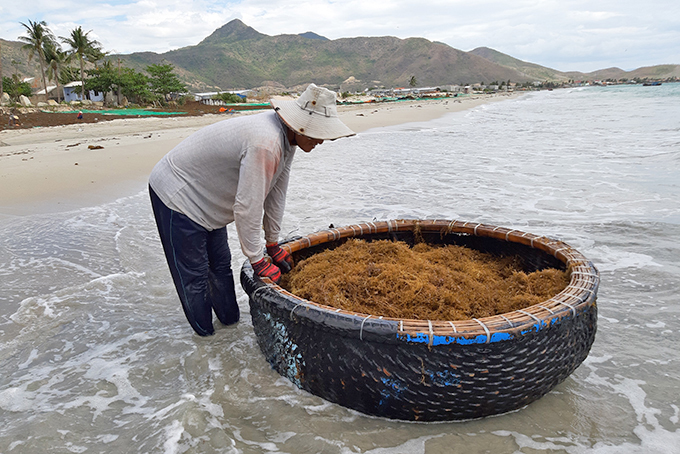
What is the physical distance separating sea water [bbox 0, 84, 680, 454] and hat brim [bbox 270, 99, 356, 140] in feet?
3.90

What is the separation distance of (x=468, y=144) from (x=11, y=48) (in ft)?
310

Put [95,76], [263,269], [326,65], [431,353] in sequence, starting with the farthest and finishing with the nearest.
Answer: [326,65], [95,76], [263,269], [431,353]

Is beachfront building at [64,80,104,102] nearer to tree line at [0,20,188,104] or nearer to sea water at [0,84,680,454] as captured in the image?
tree line at [0,20,188,104]

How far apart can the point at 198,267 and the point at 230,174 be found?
1.89 feet

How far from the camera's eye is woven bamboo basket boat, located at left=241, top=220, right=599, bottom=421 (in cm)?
158

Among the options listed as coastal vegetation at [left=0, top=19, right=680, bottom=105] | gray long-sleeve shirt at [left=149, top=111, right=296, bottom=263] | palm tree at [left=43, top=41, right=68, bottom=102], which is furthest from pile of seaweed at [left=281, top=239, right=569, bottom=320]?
coastal vegetation at [left=0, top=19, right=680, bottom=105]

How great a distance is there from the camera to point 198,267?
7.75 ft

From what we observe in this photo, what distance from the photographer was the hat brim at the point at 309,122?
195cm

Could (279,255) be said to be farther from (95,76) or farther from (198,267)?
(95,76)

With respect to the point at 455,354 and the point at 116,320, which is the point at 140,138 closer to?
the point at 116,320

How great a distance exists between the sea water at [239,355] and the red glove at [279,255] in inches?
18.5

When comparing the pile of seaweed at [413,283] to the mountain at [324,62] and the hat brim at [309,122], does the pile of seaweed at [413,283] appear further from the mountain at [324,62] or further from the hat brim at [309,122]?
the mountain at [324,62]

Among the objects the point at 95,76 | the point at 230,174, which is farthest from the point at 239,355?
the point at 95,76

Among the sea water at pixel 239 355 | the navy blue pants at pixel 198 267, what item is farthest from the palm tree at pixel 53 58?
the navy blue pants at pixel 198 267
